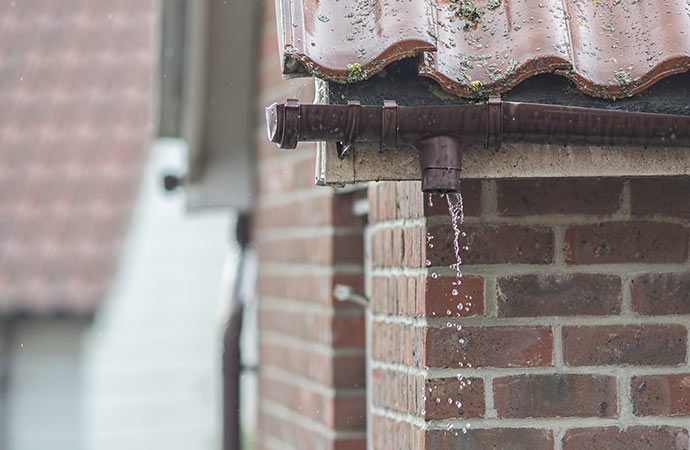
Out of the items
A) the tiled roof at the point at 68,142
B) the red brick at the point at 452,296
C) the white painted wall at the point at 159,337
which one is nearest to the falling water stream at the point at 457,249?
the red brick at the point at 452,296

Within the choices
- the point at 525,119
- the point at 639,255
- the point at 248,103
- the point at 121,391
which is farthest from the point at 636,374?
the point at 121,391

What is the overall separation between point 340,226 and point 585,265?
1063 millimetres

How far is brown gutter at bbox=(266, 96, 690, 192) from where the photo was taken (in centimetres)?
171

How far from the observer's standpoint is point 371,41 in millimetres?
1771

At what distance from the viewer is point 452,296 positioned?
2045 millimetres

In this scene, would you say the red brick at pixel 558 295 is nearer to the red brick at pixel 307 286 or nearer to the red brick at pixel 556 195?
the red brick at pixel 556 195

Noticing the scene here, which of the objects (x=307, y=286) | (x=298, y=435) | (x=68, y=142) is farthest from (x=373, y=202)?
(x=68, y=142)

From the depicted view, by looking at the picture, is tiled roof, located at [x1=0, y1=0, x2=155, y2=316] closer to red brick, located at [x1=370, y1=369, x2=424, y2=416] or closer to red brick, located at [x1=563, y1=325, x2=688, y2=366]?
red brick, located at [x1=370, y1=369, x2=424, y2=416]

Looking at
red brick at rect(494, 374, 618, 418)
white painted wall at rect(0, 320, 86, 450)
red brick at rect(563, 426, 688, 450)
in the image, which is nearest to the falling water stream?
red brick at rect(494, 374, 618, 418)

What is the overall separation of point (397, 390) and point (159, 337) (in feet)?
23.0

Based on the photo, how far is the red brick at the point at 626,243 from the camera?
2055 millimetres

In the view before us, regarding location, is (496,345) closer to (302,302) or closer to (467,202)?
(467,202)

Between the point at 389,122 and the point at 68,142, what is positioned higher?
the point at 68,142

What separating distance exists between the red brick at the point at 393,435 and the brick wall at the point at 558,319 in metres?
0.03
